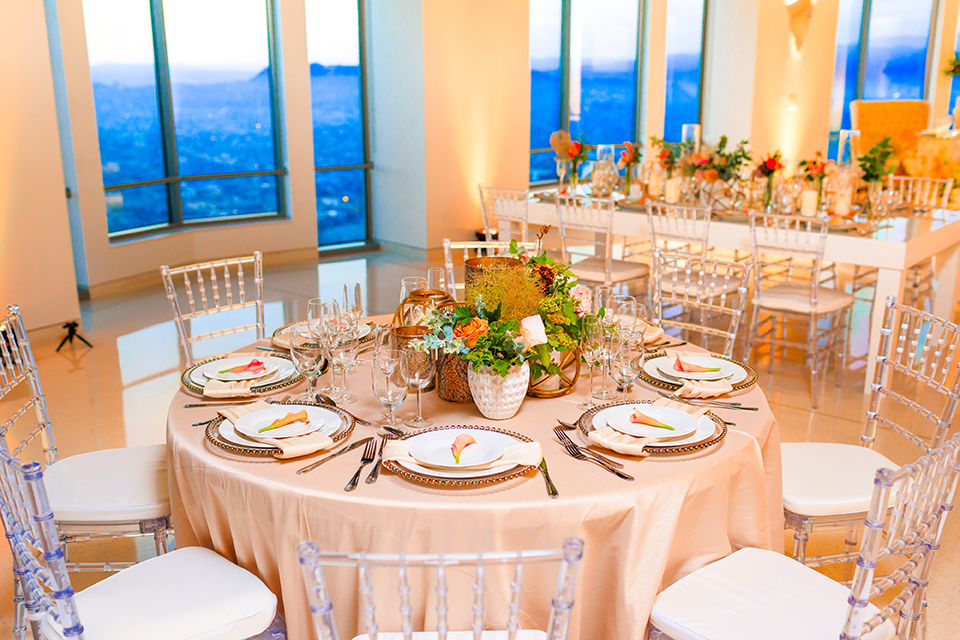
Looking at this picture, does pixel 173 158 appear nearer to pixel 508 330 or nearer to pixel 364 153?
pixel 364 153

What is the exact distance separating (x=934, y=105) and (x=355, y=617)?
13.6 meters

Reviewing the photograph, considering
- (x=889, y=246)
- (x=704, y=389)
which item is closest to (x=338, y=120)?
(x=889, y=246)

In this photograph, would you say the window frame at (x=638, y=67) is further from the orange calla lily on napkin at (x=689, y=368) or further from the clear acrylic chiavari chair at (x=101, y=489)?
the clear acrylic chiavari chair at (x=101, y=489)

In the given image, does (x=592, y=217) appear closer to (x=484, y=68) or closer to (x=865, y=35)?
(x=484, y=68)

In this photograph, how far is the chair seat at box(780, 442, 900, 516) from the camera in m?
2.15

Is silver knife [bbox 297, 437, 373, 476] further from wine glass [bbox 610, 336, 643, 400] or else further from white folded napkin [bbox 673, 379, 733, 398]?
white folded napkin [bbox 673, 379, 733, 398]

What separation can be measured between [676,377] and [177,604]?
140cm

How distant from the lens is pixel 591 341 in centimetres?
210

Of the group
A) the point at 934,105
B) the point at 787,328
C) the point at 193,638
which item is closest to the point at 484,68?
the point at 787,328

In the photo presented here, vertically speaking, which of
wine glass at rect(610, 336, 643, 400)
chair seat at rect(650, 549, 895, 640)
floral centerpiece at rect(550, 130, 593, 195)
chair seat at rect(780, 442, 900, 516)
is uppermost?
floral centerpiece at rect(550, 130, 593, 195)

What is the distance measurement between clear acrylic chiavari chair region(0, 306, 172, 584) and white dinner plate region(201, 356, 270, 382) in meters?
0.30

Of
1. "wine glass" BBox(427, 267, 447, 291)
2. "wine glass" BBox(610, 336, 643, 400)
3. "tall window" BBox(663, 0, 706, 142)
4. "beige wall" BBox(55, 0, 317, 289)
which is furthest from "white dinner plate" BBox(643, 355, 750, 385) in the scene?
"tall window" BBox(663, 0, 706, 142)

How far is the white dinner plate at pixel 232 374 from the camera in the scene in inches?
89.6

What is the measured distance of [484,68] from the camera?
7.76 m
